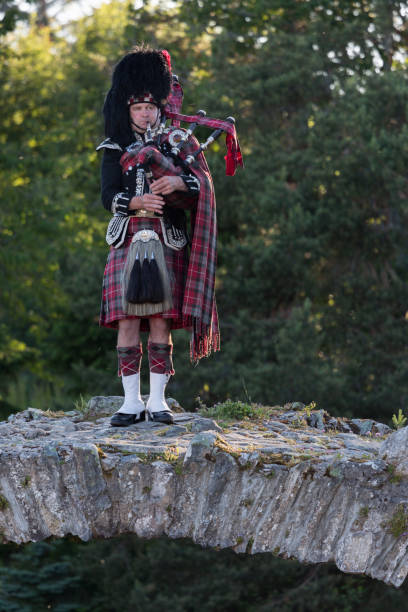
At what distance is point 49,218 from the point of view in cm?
1572

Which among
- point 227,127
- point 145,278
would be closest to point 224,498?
point 145,278

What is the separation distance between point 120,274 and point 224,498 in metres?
1.57

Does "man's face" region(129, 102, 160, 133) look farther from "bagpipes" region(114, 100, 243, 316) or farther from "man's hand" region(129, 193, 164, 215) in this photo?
"man's hand" region(129, 193, 164, 215)

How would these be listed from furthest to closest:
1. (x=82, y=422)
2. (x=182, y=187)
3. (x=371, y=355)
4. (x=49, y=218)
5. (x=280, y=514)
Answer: (x=49, y=218) < (x=371, y=355) < (x=82, y=422) < (x=182, y=187) < (x=280, y=514)

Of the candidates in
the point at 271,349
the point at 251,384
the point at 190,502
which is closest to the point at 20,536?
the point at 190,502

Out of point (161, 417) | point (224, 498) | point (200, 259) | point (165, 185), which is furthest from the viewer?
point (161, 417)

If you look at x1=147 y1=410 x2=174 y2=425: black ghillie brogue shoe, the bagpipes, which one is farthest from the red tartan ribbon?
x1=147 y1=410 x2=174 y2=425: black ghillie brogue shoe

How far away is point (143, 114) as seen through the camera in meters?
5.49

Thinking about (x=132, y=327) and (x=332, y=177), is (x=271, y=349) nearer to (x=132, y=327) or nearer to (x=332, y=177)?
(x=332, y=177)

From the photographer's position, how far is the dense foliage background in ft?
39.9

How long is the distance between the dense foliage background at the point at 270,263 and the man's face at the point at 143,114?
18.3 feet

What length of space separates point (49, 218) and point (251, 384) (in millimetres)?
5926

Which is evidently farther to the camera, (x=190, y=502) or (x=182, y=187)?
(x=182, y=187)

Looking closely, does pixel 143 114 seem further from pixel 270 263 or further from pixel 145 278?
pixel 270 263
